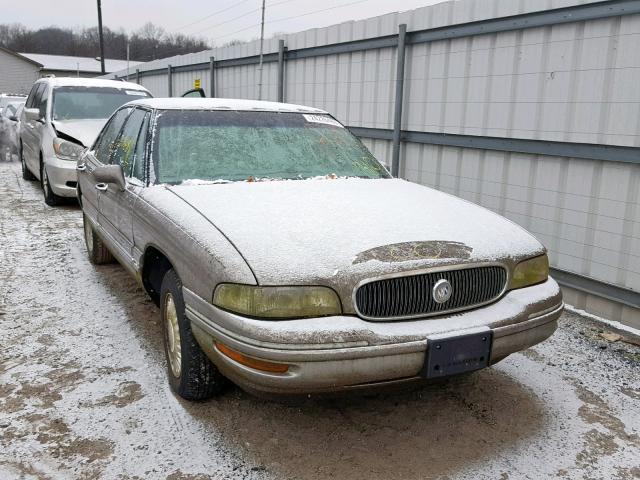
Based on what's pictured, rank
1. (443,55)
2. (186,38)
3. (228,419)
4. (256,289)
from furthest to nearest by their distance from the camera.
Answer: (186,38)
(443,55)
(228,419)
(256,289)

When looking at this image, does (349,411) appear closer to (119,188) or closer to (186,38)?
(119,188)

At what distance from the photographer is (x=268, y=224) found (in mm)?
2666

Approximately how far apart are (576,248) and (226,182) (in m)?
2.98

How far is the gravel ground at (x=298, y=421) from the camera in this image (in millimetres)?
2562

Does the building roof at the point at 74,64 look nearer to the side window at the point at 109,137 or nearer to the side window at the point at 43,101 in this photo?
the side window at the point at 43,101

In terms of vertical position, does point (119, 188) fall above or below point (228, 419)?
above

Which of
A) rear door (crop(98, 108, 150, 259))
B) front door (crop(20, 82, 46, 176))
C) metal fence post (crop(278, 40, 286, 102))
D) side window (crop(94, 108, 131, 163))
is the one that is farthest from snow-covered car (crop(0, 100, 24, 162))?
rear door (crop(98, 108, 150, 259))

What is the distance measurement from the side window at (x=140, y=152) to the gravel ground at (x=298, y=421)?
3.69 feet

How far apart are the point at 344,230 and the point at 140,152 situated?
171 cm

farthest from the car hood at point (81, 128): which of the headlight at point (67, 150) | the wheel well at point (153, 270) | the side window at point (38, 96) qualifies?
the wheel well at point (153, 270)

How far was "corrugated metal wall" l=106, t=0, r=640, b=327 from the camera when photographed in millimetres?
4320

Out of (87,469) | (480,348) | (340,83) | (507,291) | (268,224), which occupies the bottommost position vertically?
(87,469)

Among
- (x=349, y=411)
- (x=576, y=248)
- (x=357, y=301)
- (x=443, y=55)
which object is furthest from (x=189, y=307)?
(x=443, y=55)

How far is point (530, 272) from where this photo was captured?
9.47 feet
